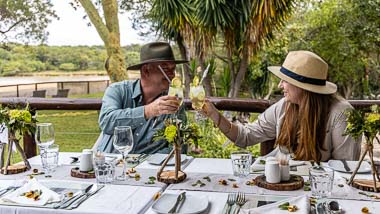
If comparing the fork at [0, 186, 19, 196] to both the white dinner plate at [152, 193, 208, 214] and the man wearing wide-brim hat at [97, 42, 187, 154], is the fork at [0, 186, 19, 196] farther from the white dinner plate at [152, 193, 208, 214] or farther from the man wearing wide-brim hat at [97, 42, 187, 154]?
the man wearing wide-brim hat at [97, 42, 187, 154]

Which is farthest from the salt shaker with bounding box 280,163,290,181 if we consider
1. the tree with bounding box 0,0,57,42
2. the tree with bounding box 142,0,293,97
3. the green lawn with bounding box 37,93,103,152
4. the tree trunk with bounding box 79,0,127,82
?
the tree with bounding box 0,0,57,42

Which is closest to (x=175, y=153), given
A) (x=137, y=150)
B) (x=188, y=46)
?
(x=137, y=150)

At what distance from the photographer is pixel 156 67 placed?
2391mm

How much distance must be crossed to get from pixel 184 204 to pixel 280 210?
30 cm

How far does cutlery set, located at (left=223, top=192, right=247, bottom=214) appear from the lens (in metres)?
1.29

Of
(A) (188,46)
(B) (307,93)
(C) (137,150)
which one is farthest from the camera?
(A) (188,46)

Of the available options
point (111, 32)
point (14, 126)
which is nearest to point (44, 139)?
point (14, 126)

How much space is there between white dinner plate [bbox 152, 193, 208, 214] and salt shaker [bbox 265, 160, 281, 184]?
298mm

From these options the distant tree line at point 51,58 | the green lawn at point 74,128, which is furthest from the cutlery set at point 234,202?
the distant tree line at point 51,58

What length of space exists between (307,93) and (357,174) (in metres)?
0.55

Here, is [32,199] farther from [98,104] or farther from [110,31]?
[110,31]

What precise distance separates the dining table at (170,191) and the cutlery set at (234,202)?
0.01 m

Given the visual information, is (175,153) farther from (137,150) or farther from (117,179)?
(137,150)

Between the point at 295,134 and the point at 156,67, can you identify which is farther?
the point at 156,67
